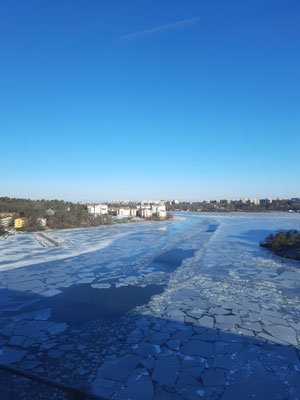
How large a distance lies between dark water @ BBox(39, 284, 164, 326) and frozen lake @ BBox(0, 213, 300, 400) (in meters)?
0.02

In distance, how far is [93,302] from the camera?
4789 millimetres

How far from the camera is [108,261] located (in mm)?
8570

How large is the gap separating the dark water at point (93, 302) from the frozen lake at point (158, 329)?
2 cm

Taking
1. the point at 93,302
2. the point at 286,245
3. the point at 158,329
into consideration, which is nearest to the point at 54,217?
the point at 286,245

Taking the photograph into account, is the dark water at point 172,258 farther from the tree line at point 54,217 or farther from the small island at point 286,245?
the tree line at point 54,217

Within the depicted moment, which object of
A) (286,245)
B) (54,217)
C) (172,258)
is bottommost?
(172,258)

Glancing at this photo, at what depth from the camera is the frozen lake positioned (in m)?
2.59

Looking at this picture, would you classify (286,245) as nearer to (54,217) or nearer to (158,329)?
(158,329)

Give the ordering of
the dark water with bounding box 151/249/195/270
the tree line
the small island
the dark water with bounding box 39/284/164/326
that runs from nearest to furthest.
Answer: the dark water with bounding box 39/284/164/326 → the dark water with bounding box 151/249/195/270 → the small island → the tree line

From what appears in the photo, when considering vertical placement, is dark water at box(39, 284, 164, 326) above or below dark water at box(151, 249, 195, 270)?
above

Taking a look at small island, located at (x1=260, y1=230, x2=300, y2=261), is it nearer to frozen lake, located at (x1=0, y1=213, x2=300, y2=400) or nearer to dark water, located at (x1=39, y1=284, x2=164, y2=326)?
frozen lake, located at (x1=0, y1=213, x2=300, y2=400)

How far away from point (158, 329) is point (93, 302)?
5.44 feet

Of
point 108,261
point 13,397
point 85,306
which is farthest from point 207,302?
point 108,261

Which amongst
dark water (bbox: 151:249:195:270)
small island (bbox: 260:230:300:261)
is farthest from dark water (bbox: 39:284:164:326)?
small island (bbox: 260:230:300:261)
